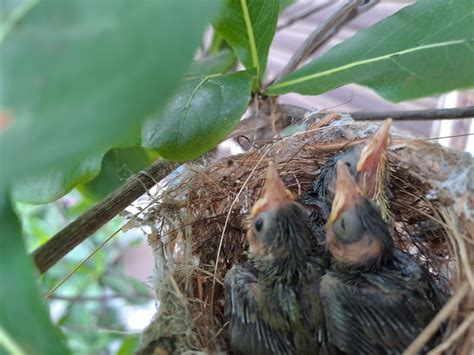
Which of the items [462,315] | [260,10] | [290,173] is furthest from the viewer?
[290,173]

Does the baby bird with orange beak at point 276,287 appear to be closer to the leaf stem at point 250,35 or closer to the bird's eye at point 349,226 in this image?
the bird's eye at point 349,226

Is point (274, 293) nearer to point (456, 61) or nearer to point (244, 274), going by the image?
point (244, 274)

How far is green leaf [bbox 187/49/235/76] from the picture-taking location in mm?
1247

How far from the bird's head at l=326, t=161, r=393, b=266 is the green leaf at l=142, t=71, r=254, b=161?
208mm

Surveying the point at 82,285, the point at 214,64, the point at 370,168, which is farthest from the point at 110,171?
the point at 82,285

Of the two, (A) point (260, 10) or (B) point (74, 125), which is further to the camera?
(A) point (260, 10)

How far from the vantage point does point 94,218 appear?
771mm

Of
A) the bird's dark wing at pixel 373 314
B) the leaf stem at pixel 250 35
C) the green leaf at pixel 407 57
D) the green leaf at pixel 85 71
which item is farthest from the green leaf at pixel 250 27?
the green leaf at pixel 85 71

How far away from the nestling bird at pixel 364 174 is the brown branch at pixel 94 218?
1.02 ft

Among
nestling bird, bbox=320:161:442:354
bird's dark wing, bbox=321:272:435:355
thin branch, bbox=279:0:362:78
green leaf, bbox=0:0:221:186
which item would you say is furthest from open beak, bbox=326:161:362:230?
green leaf, bbox=0:0:221:186

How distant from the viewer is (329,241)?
873mm

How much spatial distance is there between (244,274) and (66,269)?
4.30ft

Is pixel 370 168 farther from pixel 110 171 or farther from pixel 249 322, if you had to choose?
pixel 110 171

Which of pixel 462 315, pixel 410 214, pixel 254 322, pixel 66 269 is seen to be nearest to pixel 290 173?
pixel 410 214
